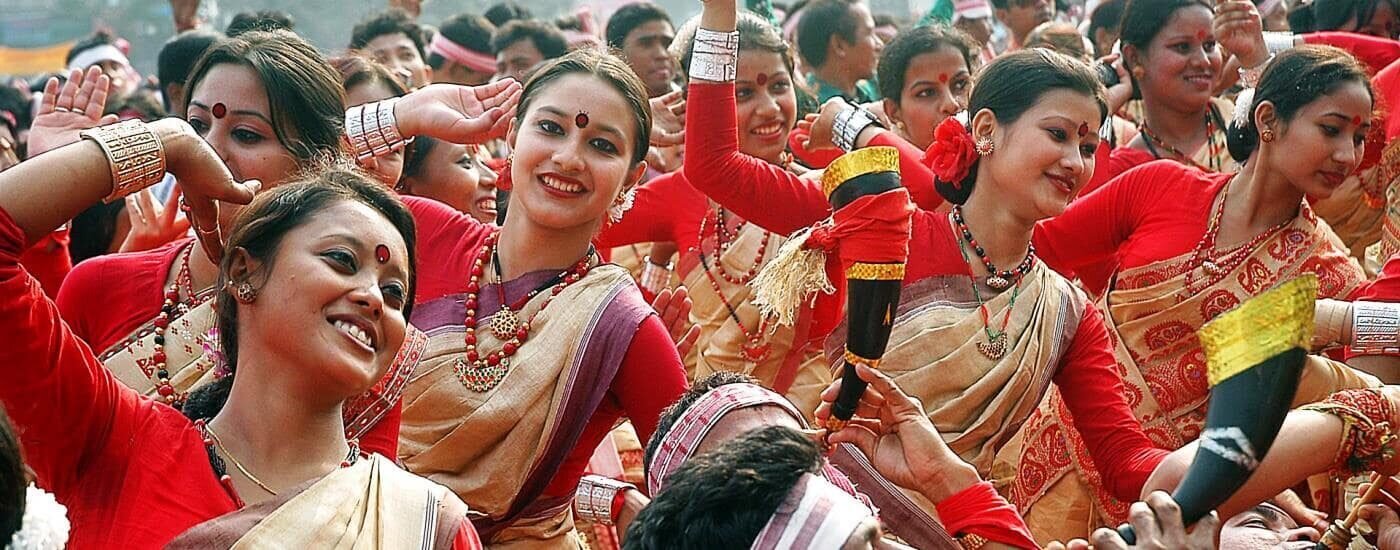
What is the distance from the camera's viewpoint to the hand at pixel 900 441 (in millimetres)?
3629

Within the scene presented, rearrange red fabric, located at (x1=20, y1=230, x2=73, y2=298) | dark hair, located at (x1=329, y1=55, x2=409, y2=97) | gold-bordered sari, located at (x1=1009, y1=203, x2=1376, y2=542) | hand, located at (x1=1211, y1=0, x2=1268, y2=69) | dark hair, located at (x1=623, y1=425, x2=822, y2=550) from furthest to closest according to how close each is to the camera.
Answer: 1. hand, located at (x1=1211, y1=0, x2=1268, y2=69)
2. red fabric, located at (x1=20, y1=230, x2=73, y2=298)
3. dark hair, located at (x1=329, y1=55, x2=409, y2=97)
4. gold-bordered sari, located at (x1=1009, y1=203, x2=1376, y2=542)
5. dark hair, located at (x1=623, y1=425, x2=822, y2=550)

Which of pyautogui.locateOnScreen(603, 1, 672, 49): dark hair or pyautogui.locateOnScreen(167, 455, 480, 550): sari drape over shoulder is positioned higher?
pyautogui.locateOnScreen(167, 455, 480, 550): sari drape over shoulder

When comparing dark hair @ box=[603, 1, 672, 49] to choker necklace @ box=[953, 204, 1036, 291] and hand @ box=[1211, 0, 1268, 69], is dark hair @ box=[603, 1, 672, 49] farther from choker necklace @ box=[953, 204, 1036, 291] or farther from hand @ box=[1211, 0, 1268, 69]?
choker necklace @ box=[953, 204, 1036, 291]

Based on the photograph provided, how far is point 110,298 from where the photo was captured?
4.07 metres

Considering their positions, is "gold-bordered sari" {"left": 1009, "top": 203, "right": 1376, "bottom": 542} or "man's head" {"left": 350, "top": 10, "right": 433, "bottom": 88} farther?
"man's head" {"left": 350, "top": 10, "right": 433, "bottom": 88}

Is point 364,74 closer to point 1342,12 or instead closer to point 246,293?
point 246,293

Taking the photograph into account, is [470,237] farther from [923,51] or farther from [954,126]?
[923,51]

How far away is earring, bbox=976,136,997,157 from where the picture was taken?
468cm

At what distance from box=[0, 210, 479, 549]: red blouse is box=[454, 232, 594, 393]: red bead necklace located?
1.04 metres

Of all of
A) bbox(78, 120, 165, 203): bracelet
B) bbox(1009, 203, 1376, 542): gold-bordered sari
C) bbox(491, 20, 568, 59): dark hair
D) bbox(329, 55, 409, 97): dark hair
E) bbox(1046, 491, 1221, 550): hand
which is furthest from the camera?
bbox(491, 20, 568, 59): dark hair

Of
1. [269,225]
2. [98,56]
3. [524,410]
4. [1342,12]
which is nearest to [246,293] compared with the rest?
[269,225]

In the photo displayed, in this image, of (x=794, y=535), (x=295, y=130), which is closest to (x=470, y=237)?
(x=295, y=130)

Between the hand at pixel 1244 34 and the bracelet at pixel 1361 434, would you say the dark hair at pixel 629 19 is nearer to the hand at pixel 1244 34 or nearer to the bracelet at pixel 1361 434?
the hand at pixel 1244 34

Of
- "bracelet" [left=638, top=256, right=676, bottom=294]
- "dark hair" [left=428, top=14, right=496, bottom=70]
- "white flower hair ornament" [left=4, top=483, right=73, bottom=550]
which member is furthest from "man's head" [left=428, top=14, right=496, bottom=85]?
"white flower hair ornament" [left=4, top=483, right=73, bottom=550]
